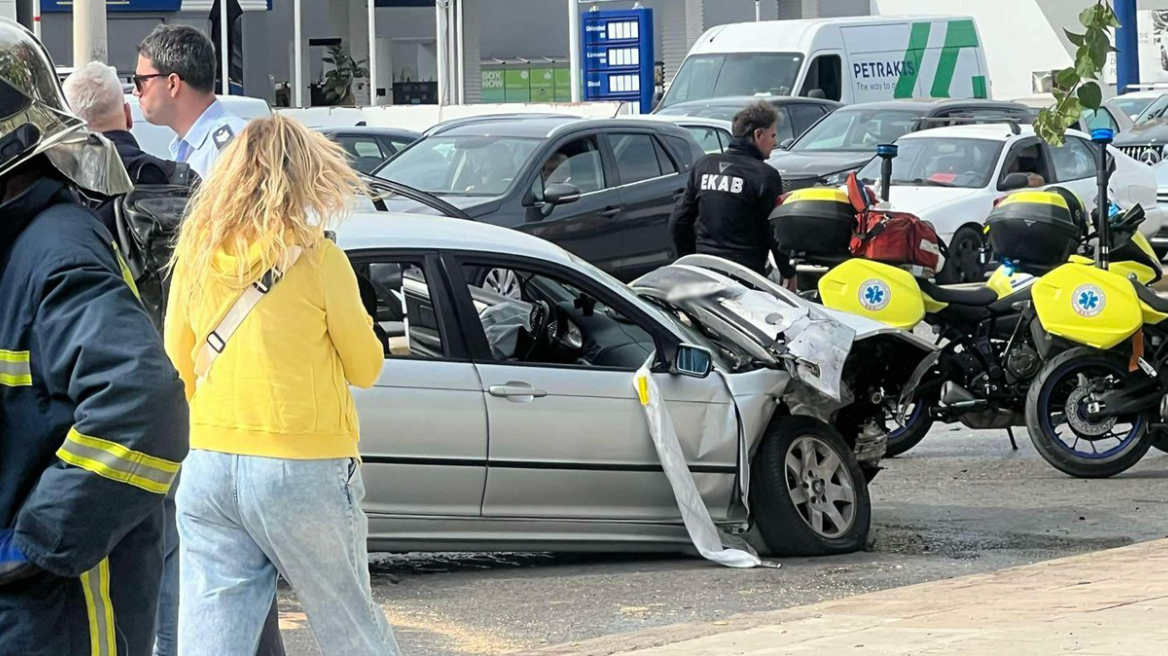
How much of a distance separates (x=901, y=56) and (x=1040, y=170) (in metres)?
8.98

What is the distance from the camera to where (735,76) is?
2645 centimetres

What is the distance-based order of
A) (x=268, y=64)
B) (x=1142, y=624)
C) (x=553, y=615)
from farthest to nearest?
(x=268, y=64)
(x=553, y=615)
(x=1142, y=624)

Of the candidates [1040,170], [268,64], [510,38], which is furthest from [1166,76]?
[1040,170]

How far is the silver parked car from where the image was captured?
295 inches

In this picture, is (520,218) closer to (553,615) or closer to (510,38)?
(553,615)

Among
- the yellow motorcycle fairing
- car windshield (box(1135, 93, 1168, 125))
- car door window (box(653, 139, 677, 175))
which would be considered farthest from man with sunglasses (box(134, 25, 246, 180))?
car windshield (box(1135, 93, 1168, 125))

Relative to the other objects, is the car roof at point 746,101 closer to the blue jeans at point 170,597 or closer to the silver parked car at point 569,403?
the silver parked car at point 569,403

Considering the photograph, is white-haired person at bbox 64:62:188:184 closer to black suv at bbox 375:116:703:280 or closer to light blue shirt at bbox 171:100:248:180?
light blue shirt at bbox 171:100:248:180

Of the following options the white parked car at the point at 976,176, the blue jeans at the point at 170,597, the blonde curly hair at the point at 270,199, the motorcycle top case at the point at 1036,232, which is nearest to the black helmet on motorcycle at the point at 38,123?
the blue jeans at the point at 170,597

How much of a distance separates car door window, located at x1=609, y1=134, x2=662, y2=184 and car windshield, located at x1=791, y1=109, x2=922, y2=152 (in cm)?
507

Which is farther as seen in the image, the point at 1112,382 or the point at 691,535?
the point at 1112,382

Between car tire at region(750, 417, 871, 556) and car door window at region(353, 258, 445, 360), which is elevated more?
car door window at region(353, 258, 445, 360)

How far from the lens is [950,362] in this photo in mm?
10688

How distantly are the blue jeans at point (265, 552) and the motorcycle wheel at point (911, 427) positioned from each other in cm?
662
